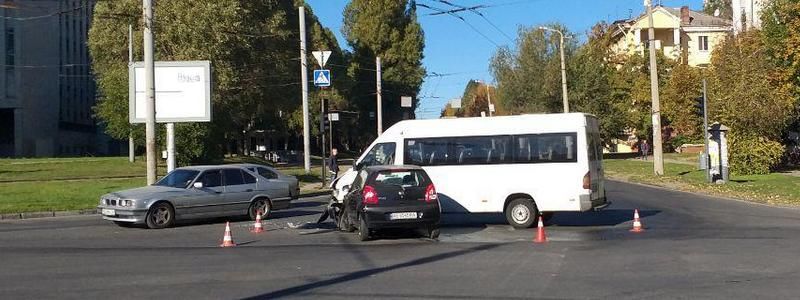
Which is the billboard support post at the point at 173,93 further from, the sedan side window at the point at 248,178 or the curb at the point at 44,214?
the sedan side window at the point at 248,178

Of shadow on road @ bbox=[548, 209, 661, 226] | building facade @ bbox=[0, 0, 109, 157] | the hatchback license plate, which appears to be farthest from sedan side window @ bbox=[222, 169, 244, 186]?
building facade @ bbox=[0, 0, 109, 157]

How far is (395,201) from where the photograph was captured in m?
14.1

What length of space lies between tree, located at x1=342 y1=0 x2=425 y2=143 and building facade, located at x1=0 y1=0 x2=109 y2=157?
24523 mm

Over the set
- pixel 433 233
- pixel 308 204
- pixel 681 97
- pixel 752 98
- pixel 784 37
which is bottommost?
pixel 433 233

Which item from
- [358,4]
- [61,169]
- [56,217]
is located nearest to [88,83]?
[358,4]

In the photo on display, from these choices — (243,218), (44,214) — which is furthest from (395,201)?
(44,214)

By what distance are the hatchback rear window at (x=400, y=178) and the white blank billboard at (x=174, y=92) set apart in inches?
473

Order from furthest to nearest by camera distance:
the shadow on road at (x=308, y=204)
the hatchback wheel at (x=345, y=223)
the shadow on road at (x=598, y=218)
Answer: the shadow on road at (x=308, y=204), the shadow on road at (x=598, y=218), the hatchback wheel at (x=345, y=223)

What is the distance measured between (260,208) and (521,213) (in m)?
6.49

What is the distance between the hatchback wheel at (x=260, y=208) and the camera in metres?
18.7

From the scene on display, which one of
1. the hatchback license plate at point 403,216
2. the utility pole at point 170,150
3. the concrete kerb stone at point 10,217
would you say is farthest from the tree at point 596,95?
the hatchback license plate at point 403,216

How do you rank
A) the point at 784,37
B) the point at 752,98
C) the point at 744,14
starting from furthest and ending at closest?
1. the point at 744,14
2. the point at 784,37
3. the point at 752,98

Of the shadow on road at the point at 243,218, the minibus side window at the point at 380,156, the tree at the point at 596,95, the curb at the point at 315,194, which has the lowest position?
the shadow on road at the point at 243,218

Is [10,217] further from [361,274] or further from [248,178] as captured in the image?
[361,274]
